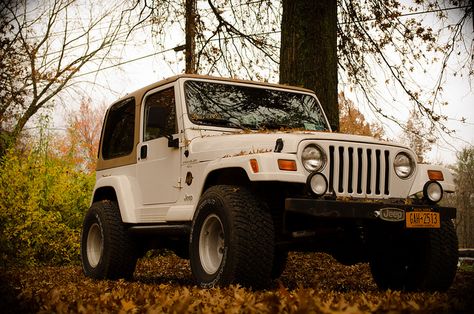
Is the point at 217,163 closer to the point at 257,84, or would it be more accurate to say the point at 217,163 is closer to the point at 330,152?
the point at 330,152

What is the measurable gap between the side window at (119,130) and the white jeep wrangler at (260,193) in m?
0.14

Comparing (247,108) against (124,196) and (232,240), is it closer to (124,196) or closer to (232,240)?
(124,196)

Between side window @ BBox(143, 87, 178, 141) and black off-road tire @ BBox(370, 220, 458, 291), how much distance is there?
2514 millimetres

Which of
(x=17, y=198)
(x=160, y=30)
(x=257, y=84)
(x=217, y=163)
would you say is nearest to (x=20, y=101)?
(x=160, y=30)

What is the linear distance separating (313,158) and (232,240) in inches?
39.6

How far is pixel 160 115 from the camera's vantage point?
649cm

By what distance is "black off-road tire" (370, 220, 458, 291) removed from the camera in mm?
5953

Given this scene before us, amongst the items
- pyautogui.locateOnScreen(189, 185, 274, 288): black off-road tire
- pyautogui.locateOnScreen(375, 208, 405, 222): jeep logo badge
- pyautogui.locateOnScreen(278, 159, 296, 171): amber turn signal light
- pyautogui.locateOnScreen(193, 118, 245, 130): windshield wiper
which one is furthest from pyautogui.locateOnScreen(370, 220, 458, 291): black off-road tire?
pyautogui.locateOnScreen(193, 118, 245, 130): windshield wiper

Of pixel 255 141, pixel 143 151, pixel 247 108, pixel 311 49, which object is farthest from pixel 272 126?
pixel 311 49

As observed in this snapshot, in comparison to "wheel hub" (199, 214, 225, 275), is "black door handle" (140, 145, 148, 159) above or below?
above

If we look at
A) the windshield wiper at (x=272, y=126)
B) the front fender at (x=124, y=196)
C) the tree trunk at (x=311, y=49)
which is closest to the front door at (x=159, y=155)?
the front fender at (x=124, y=196)

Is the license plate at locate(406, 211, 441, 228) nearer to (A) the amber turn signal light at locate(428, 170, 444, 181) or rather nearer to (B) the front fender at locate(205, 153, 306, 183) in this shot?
(A) the amber turn signal light at locate(428, 170, 444, 181)

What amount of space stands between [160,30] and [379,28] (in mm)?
4355

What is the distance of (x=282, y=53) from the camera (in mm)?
9695
